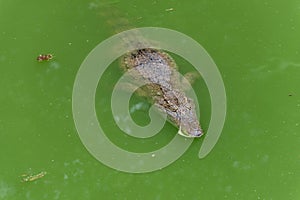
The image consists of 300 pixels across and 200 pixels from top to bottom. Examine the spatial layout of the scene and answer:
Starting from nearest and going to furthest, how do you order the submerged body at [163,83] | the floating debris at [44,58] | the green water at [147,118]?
the green water at [147,118]
the submerged body at [163,83]
the floating debris at [44,58]

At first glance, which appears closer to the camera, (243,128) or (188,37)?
(243,128)

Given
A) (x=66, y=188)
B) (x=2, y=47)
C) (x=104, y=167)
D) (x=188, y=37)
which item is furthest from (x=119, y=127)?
(x=2, y=47)

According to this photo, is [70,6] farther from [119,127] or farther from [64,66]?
[119,127]

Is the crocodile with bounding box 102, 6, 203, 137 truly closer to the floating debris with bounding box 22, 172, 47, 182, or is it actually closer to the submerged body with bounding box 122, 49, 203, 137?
the submerged body with bounding box 122, 49, 203, 137

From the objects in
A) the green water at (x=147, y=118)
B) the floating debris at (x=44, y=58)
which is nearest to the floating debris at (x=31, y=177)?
the green water at (x=147, y=118)

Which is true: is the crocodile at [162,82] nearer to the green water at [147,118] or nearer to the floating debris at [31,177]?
the green water at [147,118]

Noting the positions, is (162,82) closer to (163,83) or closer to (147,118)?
(163,83)

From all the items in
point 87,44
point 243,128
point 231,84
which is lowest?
point 243,128
